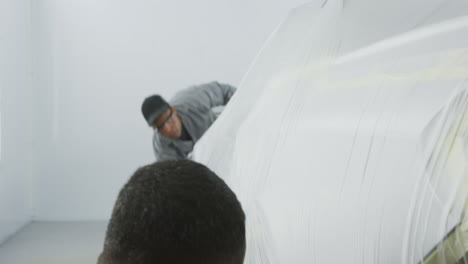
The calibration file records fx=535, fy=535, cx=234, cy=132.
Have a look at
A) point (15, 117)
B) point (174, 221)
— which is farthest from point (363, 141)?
point (15, 117)

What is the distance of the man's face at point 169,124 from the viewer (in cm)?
290

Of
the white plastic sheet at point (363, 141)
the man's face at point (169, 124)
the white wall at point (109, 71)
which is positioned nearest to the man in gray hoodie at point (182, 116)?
Result: the man's face at point (169, 124)

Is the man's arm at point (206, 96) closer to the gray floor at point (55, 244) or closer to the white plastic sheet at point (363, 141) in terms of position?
the gray floor at point (55, 244)

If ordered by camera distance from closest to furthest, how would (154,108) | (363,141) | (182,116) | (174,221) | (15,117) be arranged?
(174,221), (363,141), (154,108), (182,116), (15,117)

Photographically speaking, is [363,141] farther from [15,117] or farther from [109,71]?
[109,71]

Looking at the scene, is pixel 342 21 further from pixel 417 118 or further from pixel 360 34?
pixel 417 118

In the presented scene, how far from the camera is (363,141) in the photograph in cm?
73

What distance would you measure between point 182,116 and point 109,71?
5.55 ft

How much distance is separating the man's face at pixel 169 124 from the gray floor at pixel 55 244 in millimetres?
1066

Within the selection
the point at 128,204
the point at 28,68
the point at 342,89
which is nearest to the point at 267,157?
the point at 342,89

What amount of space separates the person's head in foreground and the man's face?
2.42 metres

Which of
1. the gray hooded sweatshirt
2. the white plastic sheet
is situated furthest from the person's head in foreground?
the gray hooded sweatshirt

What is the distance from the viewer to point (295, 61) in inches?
43.3

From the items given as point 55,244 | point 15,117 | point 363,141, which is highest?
point 363,141
